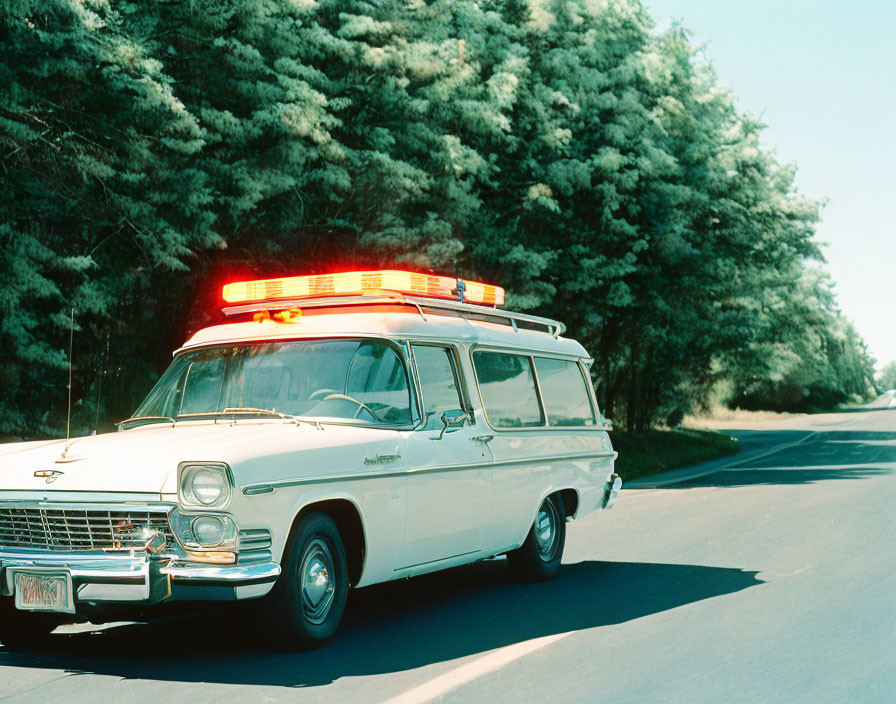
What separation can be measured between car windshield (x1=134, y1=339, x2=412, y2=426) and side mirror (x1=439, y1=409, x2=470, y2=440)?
0.32 metres

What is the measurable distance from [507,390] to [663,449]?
19696 mm

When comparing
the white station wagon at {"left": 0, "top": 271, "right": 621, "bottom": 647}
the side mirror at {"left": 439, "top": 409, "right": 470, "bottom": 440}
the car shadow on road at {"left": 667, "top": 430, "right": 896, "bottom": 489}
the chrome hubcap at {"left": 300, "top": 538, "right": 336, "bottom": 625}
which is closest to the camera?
the white station wagon at {"left": 0, "top": 271, "right": 621, "bottom": 647}

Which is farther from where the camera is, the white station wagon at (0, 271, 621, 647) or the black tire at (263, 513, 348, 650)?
the black tire at (263, 513, 348, 650)

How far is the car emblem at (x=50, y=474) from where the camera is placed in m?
6.15

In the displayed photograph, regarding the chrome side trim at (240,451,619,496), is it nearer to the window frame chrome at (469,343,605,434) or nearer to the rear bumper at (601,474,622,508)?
the window frame chrome at (469,343,605,434)

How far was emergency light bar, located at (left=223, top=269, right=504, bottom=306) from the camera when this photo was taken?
7.64m

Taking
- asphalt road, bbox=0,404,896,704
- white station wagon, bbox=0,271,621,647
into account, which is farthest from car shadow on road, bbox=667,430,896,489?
white station wagon, bbox=0,271,621,647

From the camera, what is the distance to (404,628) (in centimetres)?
724

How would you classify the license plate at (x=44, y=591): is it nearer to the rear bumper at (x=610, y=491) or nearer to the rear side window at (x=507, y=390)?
the rear side window at (x=507, y=390)

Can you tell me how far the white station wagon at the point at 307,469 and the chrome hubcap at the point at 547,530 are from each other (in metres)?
0.03

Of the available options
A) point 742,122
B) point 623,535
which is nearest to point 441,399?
point 623,535

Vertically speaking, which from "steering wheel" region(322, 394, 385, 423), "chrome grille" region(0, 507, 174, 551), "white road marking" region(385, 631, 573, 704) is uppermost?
"steering wheel" region(322, 394, 385, 423)

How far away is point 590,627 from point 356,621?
155 centimetres

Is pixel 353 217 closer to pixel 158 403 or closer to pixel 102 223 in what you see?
pixel 102 223
